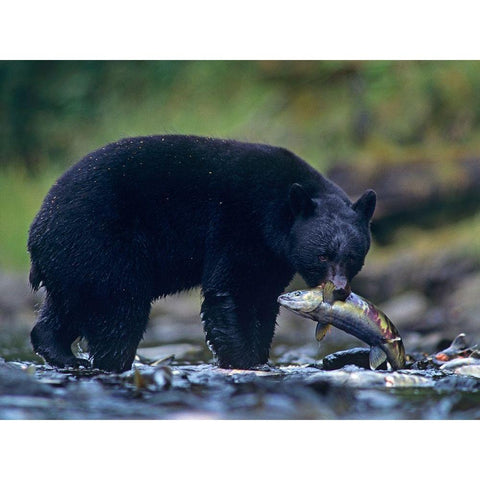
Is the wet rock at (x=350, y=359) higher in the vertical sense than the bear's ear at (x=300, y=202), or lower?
lower

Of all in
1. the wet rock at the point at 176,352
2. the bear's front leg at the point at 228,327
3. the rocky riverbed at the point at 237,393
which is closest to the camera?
the rocky riverbed at the point at 237,393

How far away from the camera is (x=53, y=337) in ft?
25.0

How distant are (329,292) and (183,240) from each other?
4.14 ft

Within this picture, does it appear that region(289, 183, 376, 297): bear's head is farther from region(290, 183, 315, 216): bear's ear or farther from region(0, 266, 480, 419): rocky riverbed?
region(0, 266, 480, 419): rocky riverbed

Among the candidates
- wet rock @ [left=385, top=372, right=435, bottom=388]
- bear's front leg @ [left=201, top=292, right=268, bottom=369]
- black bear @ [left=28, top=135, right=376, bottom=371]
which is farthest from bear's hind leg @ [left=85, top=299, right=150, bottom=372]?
wet rock @ [left=385, top=372, right=435, bottom=388]

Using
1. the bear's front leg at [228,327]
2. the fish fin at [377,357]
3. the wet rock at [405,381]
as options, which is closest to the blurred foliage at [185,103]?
the bear's front leg at [228,327]

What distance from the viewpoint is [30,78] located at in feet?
27.2

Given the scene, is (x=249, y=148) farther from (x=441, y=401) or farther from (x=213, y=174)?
(x=441, y=401)

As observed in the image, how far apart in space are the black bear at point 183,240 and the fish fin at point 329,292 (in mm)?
59

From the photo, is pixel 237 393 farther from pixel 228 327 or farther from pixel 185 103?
pixel 185 103

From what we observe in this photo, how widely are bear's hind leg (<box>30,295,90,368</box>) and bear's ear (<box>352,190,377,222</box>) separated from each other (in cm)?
251

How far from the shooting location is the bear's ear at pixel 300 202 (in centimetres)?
727

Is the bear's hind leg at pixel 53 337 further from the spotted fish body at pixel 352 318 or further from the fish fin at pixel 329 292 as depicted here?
the fish fin at pixel 329 292

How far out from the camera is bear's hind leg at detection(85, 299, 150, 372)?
7.29m
